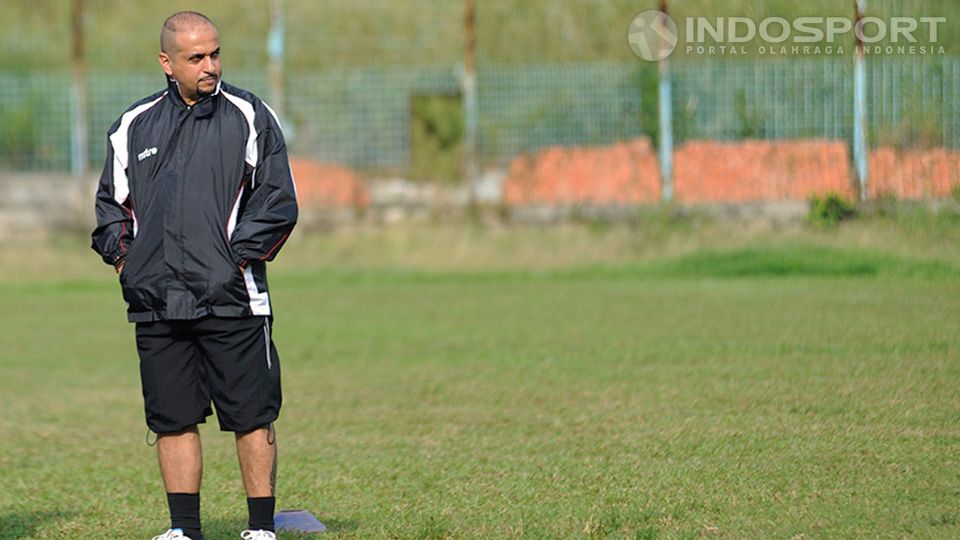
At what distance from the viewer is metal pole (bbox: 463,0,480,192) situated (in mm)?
19203

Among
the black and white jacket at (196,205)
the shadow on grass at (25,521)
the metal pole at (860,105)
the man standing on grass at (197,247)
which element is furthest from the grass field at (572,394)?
the black and white jacket at (196,205)

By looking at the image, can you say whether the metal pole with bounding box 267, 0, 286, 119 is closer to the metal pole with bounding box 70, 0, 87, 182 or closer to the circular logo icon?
the metal pole with bounding box 70, 0, 87, 182

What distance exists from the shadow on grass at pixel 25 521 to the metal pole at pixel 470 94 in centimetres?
1284

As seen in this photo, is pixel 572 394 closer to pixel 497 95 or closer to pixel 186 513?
pixel 186 513

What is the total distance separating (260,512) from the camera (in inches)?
231

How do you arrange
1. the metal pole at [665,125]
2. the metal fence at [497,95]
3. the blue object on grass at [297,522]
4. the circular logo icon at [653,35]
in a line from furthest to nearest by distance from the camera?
the circular logo icon at [653,35], the metal pole at [665,125], the metal fence at [497,95], the blue object on grass at [297,522]

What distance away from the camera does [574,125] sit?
1916 centimetres

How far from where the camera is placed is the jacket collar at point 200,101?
570cm

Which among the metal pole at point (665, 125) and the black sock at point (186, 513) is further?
the metal pole at point (665, 125)

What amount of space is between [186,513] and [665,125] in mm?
13559

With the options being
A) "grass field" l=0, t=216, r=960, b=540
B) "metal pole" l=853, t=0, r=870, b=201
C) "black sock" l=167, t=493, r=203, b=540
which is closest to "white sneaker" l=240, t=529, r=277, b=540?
"black sock" l=167, t=493, r=203, b=540

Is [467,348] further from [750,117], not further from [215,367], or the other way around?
[750,117]

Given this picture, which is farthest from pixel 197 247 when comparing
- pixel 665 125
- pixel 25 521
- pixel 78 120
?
pixel 78 120

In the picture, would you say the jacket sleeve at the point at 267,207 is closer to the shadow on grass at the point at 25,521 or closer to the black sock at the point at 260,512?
the black sock at the point at 260,512
